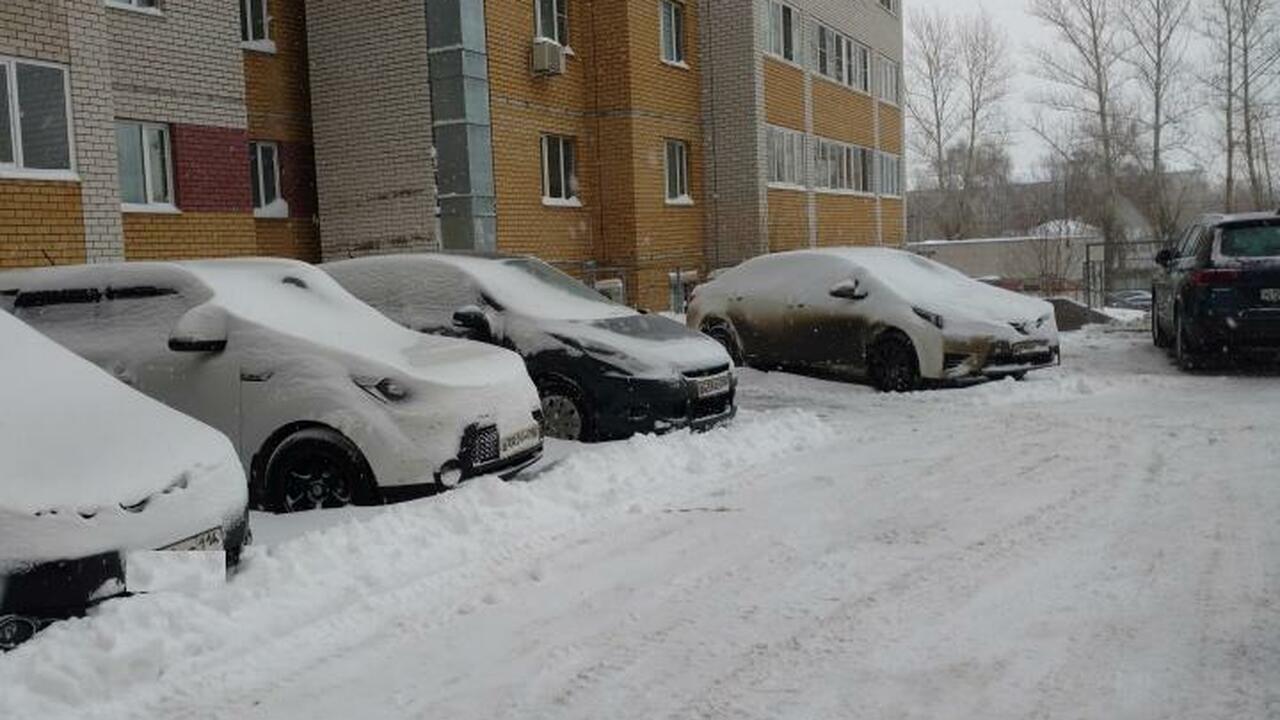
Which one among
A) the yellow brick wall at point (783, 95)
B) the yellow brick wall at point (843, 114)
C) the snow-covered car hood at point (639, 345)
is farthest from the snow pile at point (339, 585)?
the yellow brick wall at point (843, 114)

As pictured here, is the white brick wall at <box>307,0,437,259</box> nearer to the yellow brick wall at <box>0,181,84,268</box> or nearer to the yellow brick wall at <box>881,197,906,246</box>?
the yellow brick wall at <box>0,181,84,268</box>

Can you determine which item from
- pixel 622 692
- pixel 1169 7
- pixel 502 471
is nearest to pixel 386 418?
pixel 502 471

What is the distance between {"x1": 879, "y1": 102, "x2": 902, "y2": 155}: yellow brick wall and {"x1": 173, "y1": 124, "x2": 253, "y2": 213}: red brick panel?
20406 mm

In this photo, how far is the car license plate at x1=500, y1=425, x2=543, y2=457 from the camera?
7.07 m

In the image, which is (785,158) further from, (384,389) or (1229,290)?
(384,389)

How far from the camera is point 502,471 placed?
7.05 meters

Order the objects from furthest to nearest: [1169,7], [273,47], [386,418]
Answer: [1169,7] → [273,47] → [386,418]

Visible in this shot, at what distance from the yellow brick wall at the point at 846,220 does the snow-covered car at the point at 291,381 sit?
21030 millimetres

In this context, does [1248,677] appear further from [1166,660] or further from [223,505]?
[223,505]

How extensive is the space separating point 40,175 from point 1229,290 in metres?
12.5

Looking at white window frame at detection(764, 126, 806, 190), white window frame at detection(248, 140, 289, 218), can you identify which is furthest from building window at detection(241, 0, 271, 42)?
white window frame at detection(764, 126, 806, 190)

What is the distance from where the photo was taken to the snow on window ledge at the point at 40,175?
471 inches

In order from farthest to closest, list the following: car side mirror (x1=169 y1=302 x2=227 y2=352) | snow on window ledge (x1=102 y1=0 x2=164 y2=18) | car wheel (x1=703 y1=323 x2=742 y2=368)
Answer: snow on window ledge (x1=102 y1=0 x2=164 y2=18), car wheel (x1=703 y1=323 x2=742 y2=368), car side mirror (x1=169 y1=302 x2=227 y2=352)

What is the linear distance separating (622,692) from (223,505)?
6.83ft
